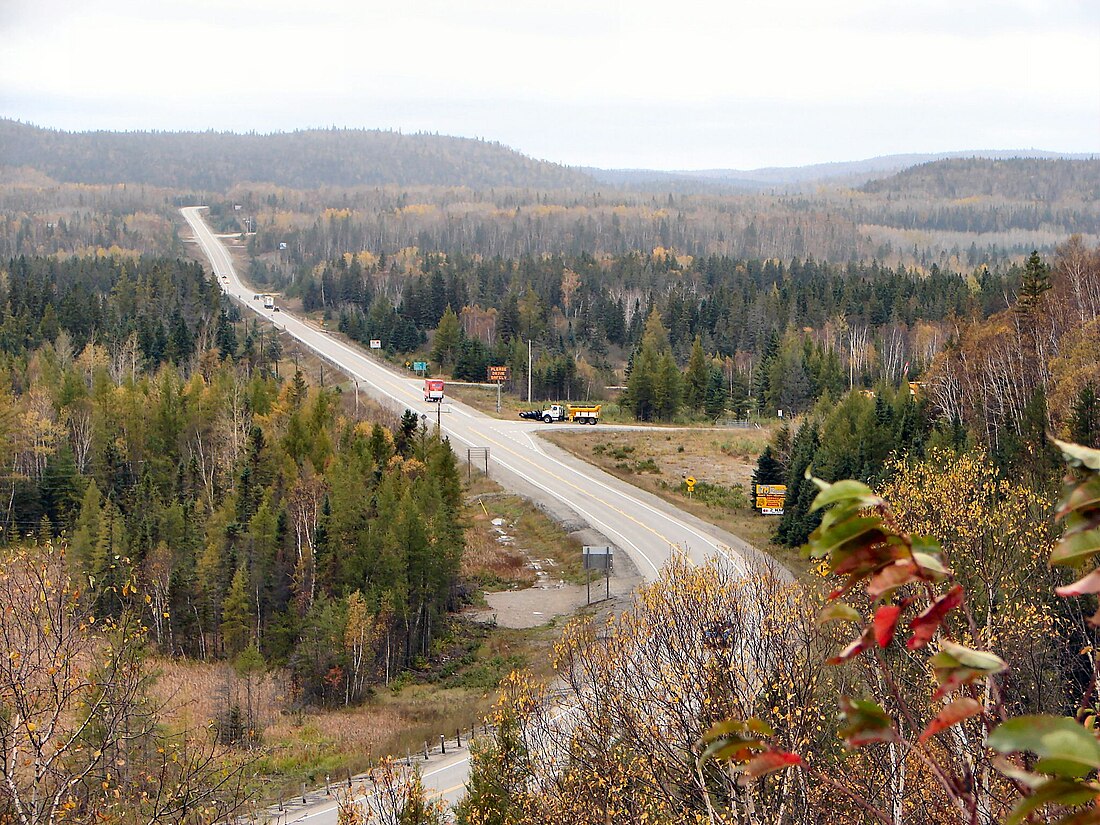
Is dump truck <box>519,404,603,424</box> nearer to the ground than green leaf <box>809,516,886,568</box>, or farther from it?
nearer to the ground

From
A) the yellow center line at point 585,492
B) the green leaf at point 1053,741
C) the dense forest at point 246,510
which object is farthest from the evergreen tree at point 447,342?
the green leaf at point 1053,741

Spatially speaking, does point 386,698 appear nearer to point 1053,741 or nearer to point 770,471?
point 770,471

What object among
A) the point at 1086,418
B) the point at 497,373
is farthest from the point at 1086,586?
the point at 497,373

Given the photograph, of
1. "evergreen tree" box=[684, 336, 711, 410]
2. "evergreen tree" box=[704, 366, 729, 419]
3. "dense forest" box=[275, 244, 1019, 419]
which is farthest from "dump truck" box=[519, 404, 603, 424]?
"evergreen tree" box=[704, 366, 729, 419]

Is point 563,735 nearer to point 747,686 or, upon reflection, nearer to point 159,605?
point 747,686

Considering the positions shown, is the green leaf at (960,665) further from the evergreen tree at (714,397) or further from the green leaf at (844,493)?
the evergreen tree at (714,397)

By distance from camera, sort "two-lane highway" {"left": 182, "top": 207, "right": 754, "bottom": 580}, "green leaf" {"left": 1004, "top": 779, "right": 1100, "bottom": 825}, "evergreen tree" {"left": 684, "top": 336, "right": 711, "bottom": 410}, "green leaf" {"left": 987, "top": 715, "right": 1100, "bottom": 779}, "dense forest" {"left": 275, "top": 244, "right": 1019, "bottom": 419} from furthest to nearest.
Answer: "dense forest" {"left": 275, "top": 244, "right": 1019, "bottom": 419}
"evergreen tree" {"left": 684, "top": 336, "right": 711, "bottom": 410}
"two-lane highway" {"left": 182, "top": 207, "right": 754, "bottom": 580}
"green leaf" {"left": 1004, "top": 779, "right": 1100, "bottom": 825}
"green leaf" {"left": 987, "top": 715, "right": 1100, "bottom": 779}

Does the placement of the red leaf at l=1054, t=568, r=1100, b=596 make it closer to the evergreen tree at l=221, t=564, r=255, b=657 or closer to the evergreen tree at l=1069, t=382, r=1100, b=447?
the evergreen tree at l=1069, t=382, r=1100, b=447
